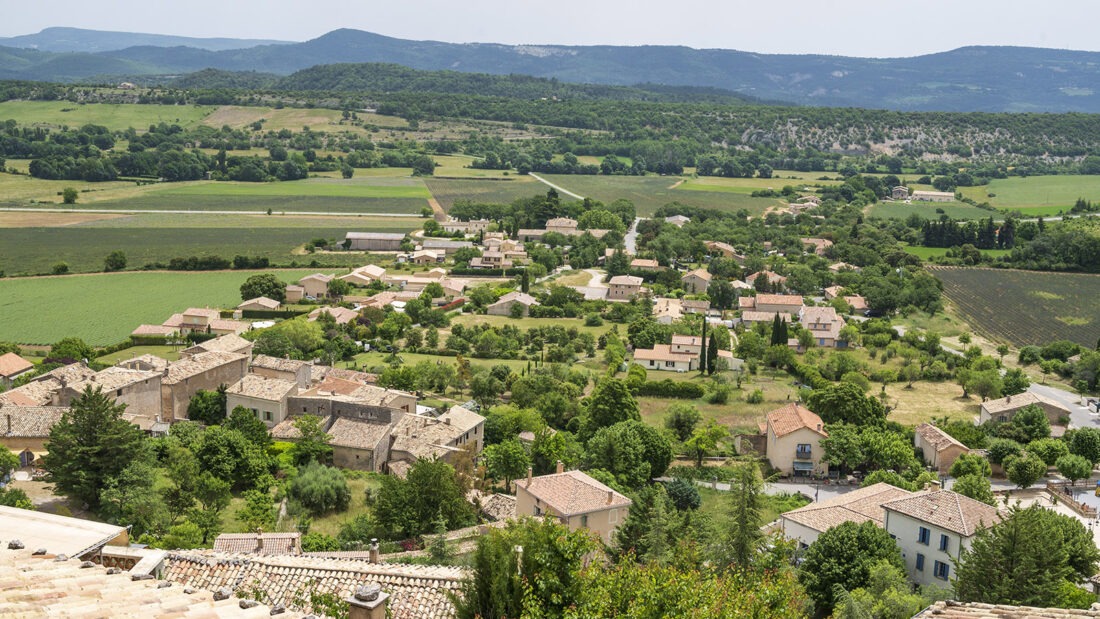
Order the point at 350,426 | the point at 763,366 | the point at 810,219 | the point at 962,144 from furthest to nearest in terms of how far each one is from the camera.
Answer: the point at 962,144 → the point at 810,219 → the point at 763,366 → the point at 350,426

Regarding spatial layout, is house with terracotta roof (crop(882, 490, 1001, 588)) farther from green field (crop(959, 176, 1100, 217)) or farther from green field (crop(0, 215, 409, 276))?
green field (crop(959, 176, 1100, 217))

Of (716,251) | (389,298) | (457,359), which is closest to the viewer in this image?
(457,359)

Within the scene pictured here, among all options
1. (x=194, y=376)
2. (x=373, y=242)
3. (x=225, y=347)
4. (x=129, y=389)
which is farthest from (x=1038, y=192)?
(x=129, y=389)

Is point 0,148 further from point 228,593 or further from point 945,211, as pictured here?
point 228,593

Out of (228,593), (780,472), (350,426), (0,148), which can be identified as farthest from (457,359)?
(0,148)

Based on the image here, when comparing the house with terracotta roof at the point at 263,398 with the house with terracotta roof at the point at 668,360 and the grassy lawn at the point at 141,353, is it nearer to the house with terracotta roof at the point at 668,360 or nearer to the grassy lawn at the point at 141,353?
the grassy lawn at the point at 141,353

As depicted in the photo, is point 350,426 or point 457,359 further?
point 457,359

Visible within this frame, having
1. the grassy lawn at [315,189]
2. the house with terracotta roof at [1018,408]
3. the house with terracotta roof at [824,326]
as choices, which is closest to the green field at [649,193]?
the grassy lawn at [315,189]
